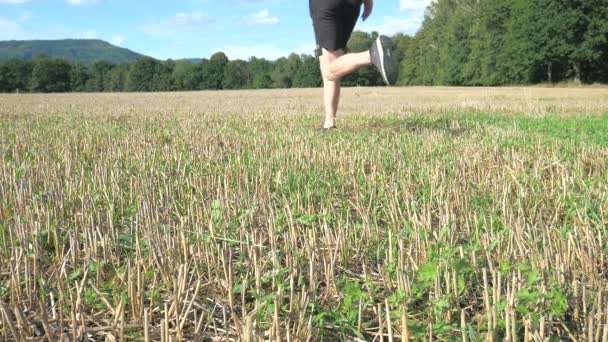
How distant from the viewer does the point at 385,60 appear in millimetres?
4547

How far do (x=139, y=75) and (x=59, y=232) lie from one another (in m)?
85.4

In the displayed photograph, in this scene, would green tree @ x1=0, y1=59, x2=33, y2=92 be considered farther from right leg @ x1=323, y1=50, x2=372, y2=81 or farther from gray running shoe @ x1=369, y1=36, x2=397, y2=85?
gray running shoe @ x1=369, y1=36, x2=397, y2=85

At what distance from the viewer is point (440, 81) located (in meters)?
65.6

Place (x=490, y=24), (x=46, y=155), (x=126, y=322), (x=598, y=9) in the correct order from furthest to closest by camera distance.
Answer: (x=490, y=24), (x=598, y=9), (x=46, y=155), (x=126, y=322)

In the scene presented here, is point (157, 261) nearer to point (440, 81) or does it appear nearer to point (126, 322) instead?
point (126, 322)

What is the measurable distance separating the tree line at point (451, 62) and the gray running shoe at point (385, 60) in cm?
2689

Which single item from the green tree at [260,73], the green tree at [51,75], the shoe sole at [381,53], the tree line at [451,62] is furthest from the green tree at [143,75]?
the shoe sole at [381,53]

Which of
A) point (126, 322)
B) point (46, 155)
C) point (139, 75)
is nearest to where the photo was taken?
point (126, 322)

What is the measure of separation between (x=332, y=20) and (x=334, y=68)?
467mm

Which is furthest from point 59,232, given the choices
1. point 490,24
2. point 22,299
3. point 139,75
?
point 139,75

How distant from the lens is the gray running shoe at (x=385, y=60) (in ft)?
14.9

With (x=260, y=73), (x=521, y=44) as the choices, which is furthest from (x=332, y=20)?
(x=260, y=73)

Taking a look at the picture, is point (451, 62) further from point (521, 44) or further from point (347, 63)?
point (347, 63)

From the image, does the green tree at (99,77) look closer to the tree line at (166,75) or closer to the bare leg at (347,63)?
the tree line at (166,75)
